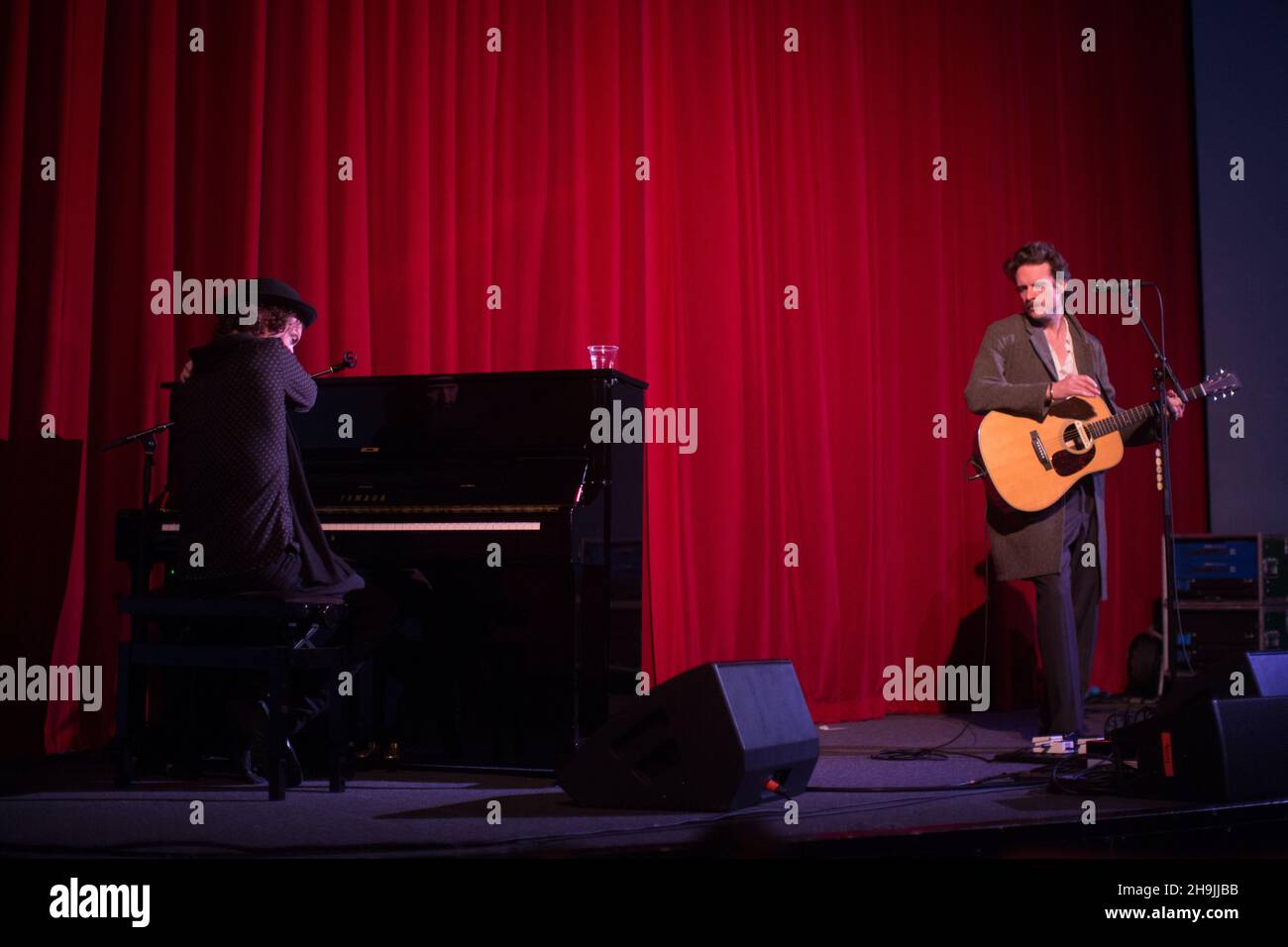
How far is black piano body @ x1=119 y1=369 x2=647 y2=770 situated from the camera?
3768 mm

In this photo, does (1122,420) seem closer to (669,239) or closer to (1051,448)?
(1051,448)

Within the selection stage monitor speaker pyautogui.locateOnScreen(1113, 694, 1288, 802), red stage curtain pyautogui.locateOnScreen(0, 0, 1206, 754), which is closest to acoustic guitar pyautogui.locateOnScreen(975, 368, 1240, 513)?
stage monitor speaker pyautogui.locateOnScreen(1113, 694, 1288, 802)

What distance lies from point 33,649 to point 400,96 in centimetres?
278

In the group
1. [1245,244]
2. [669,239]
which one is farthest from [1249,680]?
Result: [1245,244]

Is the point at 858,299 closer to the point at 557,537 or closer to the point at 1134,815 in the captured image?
the point at 557,537

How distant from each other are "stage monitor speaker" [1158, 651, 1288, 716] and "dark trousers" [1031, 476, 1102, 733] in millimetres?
658

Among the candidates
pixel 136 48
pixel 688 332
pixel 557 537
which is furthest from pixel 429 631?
pixel 136 48

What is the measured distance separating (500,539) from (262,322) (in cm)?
104

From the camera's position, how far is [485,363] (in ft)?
16.9

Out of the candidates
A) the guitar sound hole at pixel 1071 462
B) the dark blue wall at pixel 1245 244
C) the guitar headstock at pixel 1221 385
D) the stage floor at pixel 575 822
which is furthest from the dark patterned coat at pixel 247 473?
the dark blue wall at pixel 1245 244

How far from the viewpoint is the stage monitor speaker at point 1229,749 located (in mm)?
2877

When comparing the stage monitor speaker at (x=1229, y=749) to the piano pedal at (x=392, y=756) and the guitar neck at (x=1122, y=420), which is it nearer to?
the guitar neck at (x=1122, y=420)

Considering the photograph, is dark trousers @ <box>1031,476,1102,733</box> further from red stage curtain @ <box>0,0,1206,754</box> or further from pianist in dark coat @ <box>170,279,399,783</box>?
pianist in dark coat @ <box>170,279,399,783</box>

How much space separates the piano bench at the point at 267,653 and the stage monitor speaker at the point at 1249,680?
2.36 m
